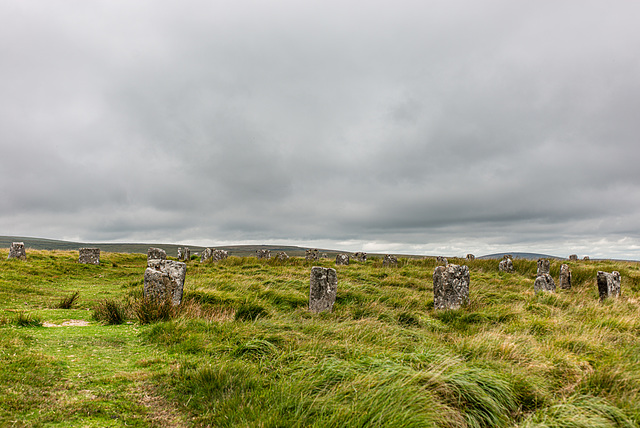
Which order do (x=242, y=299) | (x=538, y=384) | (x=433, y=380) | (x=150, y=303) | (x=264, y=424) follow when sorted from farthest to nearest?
(x=242, y=299)
(x=150, y=303)
(x=538, y=384)
(x=433, y=380)
(x=264, y=424)

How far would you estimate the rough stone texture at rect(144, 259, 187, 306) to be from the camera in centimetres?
832

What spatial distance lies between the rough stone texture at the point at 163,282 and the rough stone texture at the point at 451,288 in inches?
282

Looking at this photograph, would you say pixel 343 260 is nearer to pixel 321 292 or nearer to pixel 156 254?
pixel 156 254

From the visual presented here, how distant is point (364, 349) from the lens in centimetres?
519

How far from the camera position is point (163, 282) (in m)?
8.40

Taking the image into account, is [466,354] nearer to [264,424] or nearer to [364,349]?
[364,349]

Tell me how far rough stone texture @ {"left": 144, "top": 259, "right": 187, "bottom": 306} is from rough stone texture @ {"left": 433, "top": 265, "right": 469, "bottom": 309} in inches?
282

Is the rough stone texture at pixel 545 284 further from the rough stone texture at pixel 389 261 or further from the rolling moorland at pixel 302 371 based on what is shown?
the rough stone texture at pixel 389 261

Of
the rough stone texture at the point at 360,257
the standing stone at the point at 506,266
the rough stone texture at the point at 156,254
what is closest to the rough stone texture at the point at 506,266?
the standing stone at the point at 506,266

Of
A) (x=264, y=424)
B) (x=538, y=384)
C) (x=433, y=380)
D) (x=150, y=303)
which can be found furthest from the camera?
(x=150, y=303)

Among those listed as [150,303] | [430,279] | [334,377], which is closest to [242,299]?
[150,303]

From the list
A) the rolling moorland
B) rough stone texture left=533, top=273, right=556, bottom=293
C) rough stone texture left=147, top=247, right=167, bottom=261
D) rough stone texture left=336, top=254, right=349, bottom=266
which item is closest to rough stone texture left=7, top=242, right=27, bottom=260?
rough stone texture left=147, top=247, right=167, bottom=261

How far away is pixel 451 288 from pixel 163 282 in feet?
26.0

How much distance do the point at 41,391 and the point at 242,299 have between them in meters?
5.56
